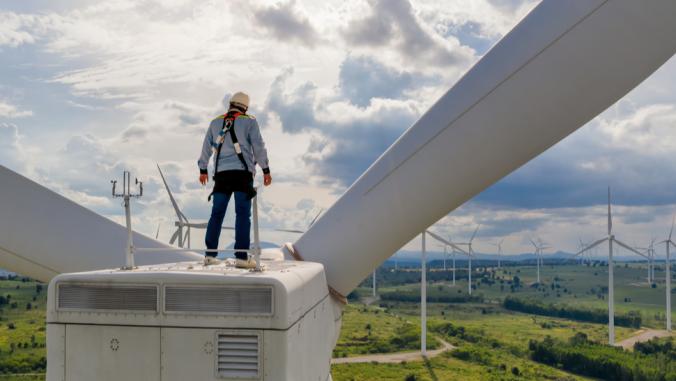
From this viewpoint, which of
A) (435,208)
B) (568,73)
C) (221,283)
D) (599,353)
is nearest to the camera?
(221,283)

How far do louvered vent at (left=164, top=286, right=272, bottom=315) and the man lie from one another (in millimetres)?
1828

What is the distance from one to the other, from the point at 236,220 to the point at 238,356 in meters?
2.86

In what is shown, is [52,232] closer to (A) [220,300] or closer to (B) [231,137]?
(B) [231,137]

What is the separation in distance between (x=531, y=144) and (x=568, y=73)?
126 cm

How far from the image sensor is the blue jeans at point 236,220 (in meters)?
9.58

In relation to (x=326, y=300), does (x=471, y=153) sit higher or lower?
higher

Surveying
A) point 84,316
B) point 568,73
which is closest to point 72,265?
point 84,316

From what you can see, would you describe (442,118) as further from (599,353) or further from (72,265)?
(599,353)

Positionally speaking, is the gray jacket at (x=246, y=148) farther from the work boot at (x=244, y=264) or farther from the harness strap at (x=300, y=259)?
the harness strap at (x=300, y=259)

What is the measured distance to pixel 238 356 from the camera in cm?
720

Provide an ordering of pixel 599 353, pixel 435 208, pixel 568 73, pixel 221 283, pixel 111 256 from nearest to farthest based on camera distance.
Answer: pixel 221 283, pixel 568 73, pixel 435 208, pixel 111 256, pixel 599 353

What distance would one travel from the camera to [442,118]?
33.0ft

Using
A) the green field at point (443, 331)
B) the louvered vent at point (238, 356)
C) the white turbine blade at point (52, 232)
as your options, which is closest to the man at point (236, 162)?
the louvered vent at point (238, 356)

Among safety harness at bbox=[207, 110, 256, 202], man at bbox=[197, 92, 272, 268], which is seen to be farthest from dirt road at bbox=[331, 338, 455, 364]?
safety harness at bbox=[207, 110, 256, 202]
